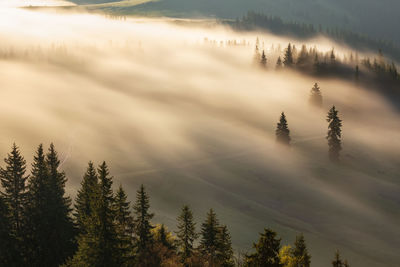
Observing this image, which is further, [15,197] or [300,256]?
[300,256]

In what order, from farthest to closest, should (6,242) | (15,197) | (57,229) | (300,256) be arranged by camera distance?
1. (300,256)
2. (15,197)
3. (57,229)
4. (6,242)

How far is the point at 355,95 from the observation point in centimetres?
19412

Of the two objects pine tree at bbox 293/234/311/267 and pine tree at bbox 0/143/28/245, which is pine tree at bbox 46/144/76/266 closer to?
pine tree at bbox 0/143/28/245

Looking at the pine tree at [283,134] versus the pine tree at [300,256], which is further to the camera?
the pine tree at [283,134]

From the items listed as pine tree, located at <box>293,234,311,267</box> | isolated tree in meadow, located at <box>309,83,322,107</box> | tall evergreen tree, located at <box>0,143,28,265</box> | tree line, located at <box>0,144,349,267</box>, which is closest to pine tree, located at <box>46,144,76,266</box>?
tree line, located at <box>0,144,349,267</box>

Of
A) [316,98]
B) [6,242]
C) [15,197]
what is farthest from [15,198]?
[316,98]

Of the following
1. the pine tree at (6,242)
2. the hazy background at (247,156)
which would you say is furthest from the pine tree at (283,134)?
the pine tree at (6,242)

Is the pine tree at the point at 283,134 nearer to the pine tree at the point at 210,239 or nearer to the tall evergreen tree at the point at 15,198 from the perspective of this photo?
the pine tree at the point at 210,239

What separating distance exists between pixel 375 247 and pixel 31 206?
191 feet

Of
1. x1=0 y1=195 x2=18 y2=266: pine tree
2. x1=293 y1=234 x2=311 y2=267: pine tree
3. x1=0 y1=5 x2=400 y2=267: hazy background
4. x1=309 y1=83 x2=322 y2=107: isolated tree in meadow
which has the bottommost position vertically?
x1=0 y1=5 x2=400 y2=267: hazy background

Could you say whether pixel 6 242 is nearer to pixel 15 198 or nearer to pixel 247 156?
pixel 15 198

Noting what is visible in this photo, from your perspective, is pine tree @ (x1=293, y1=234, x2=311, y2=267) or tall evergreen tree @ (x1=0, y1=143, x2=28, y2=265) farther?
tall evergreen tree @ (x1=0, y1=143, x2=28, y2=265)

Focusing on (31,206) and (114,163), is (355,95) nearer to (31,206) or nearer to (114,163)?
(114,163)

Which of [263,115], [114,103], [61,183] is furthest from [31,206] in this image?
[114,103]
